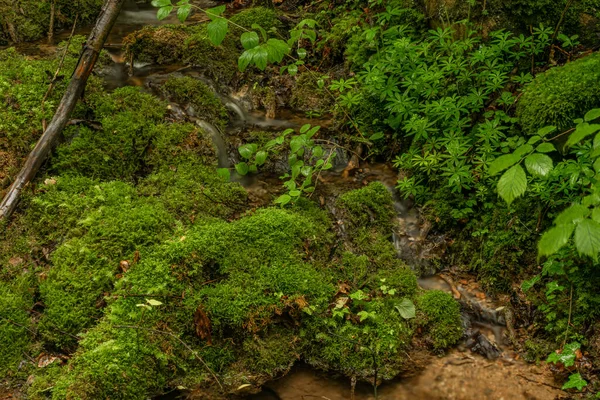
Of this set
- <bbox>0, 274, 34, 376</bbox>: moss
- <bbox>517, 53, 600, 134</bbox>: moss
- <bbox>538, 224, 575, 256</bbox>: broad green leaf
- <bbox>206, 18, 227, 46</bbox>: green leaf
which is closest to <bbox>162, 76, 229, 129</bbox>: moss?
<bbox>206, 18, 227, 46</bbox>: green leaf

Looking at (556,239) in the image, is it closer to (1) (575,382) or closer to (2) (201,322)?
(1) (575,382)

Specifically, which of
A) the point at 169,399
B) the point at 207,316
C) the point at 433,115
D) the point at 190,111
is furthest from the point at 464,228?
the point at 190,111

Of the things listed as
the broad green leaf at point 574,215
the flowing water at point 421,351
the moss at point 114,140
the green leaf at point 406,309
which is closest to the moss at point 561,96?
the flowing water at point 421,351

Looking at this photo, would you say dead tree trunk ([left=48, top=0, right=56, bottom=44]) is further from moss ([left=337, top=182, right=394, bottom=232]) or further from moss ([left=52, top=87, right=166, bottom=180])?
moss ([left=337, top=182, right=394, bottom=232])

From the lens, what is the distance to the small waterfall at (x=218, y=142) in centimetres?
586

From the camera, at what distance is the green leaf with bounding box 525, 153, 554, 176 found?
2.70 m

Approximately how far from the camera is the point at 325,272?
450 cm

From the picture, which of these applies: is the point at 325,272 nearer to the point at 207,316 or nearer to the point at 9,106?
the point at 207,316

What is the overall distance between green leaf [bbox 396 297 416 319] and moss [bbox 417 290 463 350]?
0.39 ft

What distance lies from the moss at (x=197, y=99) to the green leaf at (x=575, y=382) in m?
4.73

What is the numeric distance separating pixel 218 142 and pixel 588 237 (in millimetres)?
4521

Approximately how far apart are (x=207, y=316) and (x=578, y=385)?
2.96m

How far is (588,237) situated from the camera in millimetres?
2328

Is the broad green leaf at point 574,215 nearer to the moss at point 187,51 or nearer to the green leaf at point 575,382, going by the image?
the green leaf at point 575,382
